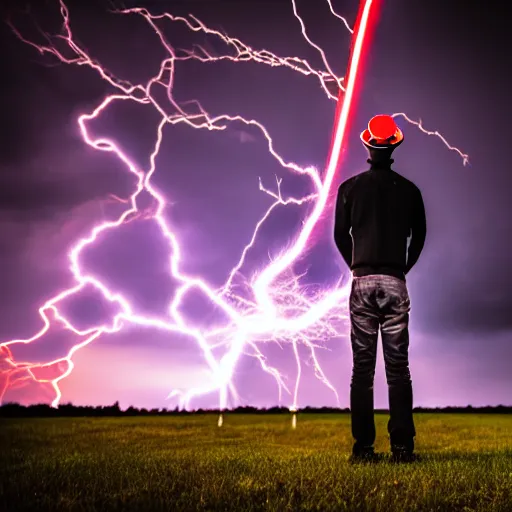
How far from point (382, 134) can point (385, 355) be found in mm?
2024

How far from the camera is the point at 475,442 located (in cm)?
852

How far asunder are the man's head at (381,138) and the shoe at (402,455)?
2.63 metres

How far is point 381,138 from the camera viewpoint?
5.61 meters

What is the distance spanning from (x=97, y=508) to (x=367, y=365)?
2.92 m

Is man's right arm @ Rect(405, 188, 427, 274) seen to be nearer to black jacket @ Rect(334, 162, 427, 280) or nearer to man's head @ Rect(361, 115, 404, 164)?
black jacket @ Rect(334, 162, 427, 280)

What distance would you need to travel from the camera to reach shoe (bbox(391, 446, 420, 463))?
17.1ft

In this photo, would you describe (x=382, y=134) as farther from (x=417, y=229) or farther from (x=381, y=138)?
(x=417, y=229)

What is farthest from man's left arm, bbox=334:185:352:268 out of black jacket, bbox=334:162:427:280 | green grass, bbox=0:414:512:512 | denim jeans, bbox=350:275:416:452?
green grass, bbox=0:414:512:512

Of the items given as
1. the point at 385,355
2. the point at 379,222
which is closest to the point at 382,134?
the point at 379,222

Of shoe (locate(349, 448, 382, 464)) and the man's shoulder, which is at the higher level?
the man's shoulder

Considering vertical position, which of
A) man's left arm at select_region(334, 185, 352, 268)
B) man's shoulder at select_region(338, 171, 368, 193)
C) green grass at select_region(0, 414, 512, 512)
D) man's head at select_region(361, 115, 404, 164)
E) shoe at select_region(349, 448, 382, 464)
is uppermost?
man's head at select_region(361, 115, 404, 164)

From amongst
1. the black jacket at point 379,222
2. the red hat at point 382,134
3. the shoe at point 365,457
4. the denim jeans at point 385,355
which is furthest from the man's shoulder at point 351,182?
the shoe at point 365,457

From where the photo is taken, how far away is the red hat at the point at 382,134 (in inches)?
219

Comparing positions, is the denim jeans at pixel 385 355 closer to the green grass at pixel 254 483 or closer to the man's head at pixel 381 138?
the green grass at pixel 254 483
